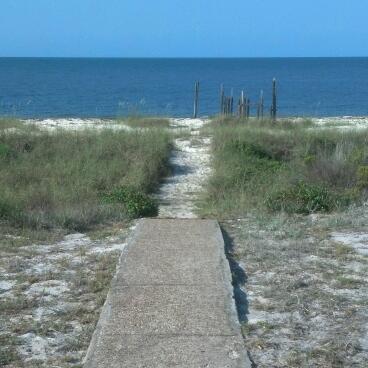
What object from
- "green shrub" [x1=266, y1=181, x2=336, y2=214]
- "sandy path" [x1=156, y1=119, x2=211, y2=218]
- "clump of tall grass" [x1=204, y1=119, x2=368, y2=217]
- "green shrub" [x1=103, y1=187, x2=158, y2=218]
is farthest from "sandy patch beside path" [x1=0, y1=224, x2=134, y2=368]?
"sandy path" [x1=156, y1=119, x2=211, y2=218]

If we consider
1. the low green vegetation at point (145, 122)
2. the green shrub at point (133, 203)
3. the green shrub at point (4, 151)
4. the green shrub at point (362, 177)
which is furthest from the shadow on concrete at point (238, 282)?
the low green vegetation at point (145, 122)

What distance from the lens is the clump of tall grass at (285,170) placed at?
10.5 metres

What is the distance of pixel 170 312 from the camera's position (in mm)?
5652

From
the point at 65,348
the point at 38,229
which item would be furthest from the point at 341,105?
the point at 65,348

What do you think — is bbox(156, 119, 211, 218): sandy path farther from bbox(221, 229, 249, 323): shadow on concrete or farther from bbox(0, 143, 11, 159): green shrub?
bbox(221, 229, 249, 323): shadow on concrete

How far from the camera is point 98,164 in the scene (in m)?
16.1

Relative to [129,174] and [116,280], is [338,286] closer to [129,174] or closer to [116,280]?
[116,280]

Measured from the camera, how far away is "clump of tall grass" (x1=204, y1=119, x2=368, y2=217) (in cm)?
1046

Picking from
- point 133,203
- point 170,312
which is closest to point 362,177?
point 133,203

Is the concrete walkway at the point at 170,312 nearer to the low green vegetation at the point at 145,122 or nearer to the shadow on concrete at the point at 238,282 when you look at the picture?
the shadow on concrete at the point at 238,282

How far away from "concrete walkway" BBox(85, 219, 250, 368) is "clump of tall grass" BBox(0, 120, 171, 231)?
1.92 m

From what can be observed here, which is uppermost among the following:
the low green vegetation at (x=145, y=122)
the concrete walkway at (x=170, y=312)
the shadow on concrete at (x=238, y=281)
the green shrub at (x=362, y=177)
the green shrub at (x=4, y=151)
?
the concrete walkway at (x=170, y=312)

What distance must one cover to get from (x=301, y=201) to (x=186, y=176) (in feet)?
21.7

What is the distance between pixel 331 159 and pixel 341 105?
34.2m
